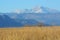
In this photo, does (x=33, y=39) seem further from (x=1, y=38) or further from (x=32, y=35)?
(x=1, y=38)

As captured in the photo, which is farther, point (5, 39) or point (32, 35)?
point (32, 35)

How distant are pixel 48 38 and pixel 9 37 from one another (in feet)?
3.46

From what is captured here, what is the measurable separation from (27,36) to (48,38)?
0.62 m

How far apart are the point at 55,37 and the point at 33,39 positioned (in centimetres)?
68

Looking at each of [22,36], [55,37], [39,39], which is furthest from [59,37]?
[22,36]

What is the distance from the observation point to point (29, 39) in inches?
269

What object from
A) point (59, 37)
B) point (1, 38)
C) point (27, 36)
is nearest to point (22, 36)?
point (27, 36)

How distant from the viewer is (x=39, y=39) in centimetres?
688

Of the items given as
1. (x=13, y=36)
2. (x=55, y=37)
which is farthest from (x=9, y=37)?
(x=55, y=37)

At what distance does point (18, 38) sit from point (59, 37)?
1.15 m

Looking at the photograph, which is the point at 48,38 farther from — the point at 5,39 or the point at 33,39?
the point at 5,39

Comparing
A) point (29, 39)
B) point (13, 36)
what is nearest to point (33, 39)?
point (29, 39)

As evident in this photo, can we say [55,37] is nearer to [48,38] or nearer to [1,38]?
[48,38]

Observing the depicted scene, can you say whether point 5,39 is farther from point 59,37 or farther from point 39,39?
point 59,37
